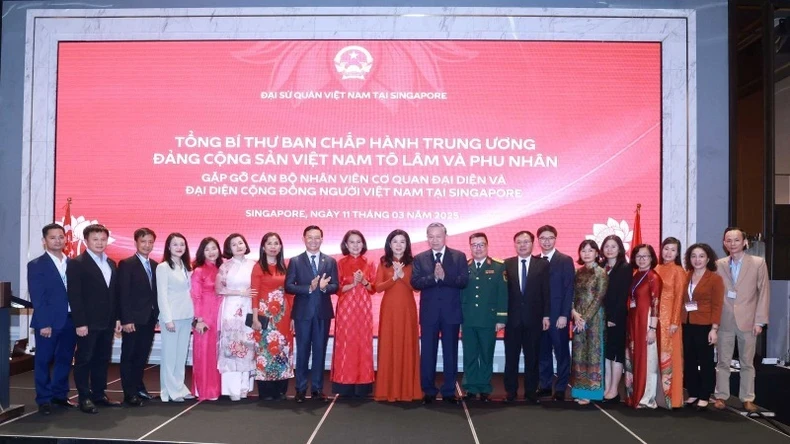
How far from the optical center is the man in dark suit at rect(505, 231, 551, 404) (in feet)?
15.7

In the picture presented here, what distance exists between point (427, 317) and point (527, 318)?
74cm

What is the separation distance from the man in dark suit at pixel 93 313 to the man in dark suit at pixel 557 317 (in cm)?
306

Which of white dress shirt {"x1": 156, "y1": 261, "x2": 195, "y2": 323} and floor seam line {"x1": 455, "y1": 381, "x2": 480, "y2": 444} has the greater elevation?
white dress shirt {"x1": 156, "y1": 261, "x2": 195, "y2": 323}

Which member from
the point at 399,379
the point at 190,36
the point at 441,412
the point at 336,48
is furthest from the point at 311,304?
the point at 190,36

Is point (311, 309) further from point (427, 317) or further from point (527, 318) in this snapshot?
point (527, 318)

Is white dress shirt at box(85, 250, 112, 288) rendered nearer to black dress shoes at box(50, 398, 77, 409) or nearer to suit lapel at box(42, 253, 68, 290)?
suit lapel at box(42, 253, 68, 290)

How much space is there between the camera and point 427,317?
4738 millimetres

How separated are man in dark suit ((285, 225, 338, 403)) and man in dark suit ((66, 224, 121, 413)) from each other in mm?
1219

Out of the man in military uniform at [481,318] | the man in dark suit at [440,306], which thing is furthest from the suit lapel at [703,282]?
the man in dark suit at [440,306]

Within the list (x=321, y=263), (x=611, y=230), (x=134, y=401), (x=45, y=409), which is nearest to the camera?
(x=45, y=409)

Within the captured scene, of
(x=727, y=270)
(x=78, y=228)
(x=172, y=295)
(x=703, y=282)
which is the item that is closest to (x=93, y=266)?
(x=172, y=295)

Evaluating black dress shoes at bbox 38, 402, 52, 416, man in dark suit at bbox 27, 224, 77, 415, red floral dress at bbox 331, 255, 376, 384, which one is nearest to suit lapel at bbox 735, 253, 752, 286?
red floral dress at bbox 331, 255, 376, 384

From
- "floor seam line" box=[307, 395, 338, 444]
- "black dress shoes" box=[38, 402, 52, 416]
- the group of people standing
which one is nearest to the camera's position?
"floor seam line" box=[307, 395, 338, 444]

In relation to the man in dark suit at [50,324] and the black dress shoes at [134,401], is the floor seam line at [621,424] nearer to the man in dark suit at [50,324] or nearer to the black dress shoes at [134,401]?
the black dress shoes at [134,401]
